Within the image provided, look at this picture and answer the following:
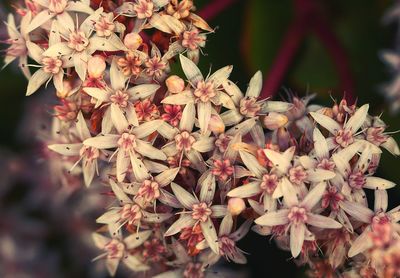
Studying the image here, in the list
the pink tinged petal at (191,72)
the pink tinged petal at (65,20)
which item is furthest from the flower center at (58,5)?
the pink tinged petal at (191,72)

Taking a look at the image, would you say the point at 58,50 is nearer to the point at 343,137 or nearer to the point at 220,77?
the point at 220,77

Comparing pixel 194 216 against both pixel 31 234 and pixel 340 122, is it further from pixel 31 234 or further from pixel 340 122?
pixel 31 234

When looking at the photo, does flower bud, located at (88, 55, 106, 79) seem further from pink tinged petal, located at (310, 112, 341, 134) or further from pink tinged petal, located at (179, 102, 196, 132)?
pink tinged petal, located at (310, 112, 341, 134)

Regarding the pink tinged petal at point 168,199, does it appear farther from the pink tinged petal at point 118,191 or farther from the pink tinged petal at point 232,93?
the pink tinged petal at point 232,93

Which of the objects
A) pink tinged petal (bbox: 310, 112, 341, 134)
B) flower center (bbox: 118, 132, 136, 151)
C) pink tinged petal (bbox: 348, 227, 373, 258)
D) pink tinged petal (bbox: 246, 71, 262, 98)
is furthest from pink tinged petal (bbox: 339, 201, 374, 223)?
flower center (bbox: 118, 132, 136, 151)

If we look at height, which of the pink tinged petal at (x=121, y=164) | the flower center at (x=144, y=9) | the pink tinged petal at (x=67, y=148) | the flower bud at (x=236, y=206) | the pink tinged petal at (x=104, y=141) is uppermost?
the flower center at (x=144, y=9)
